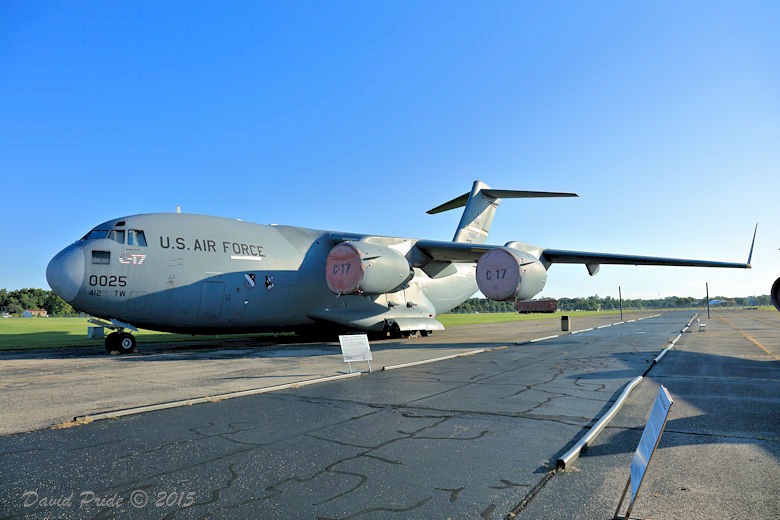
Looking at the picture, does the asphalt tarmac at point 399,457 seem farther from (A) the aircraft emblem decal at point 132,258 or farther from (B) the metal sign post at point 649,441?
(A) the aircraft emblem decal at point 132,258

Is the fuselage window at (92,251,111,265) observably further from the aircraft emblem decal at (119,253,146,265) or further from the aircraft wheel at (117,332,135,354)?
the aircraft wheel at (117,332,135,354)

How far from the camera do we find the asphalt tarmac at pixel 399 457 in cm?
312

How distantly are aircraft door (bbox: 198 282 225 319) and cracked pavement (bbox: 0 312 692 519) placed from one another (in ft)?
26.5

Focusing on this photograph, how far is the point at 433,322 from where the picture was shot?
68.0 feet

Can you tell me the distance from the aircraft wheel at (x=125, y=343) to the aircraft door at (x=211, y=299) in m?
2.20

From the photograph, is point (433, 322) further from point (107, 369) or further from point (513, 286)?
point (107, 369)

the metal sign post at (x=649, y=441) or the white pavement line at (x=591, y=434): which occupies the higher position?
the metal sign post at (x=649, y=441)

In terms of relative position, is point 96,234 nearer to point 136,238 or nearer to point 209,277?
point 136,238

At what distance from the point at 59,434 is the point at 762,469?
6674mm

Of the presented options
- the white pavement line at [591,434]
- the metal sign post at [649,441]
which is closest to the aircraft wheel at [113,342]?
the white pavement line at [591,434]

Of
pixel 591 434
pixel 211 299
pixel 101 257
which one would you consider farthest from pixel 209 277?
pixel 591 434

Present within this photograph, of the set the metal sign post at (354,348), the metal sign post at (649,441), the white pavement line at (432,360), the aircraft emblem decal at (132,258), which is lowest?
the white pavement line at (432,360)

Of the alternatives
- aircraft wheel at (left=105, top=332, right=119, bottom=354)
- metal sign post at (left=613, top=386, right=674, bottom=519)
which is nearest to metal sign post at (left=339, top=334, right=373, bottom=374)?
metal sign post at (left=613, top=386, right=674, bottom=519)

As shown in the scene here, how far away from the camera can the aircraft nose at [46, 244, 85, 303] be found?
40.7 feet
